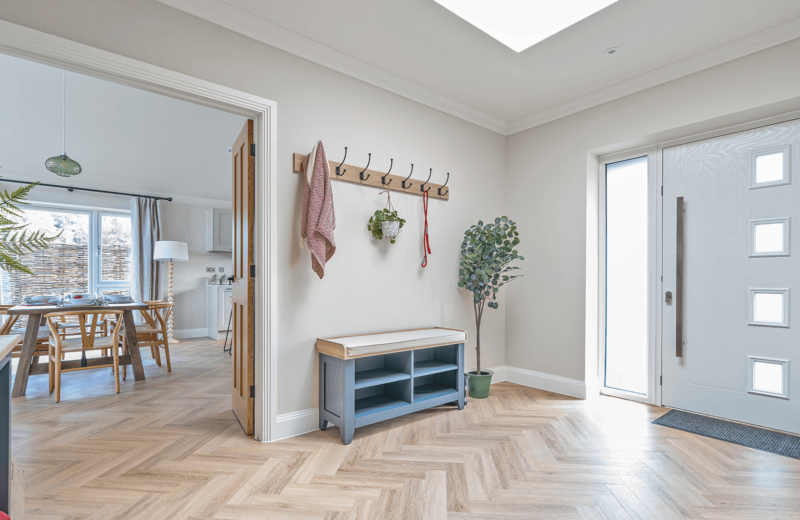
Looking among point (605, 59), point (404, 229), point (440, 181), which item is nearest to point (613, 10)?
point (605, 59)

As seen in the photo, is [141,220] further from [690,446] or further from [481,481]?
[690,446]

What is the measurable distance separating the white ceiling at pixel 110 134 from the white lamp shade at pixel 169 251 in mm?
903

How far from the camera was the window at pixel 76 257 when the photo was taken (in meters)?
5.55

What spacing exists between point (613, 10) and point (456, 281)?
6.92ft

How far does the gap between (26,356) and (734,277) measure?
17.7 ft

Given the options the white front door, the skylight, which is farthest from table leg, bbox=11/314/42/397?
the white front door

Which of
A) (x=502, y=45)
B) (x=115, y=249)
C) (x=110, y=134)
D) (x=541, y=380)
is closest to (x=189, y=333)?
(x=115, y=249)

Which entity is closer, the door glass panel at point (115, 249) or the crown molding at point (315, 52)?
the crown molding at point (315, 52)

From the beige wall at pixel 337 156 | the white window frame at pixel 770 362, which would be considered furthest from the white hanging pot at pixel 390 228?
the white window frame at pixel 770 362

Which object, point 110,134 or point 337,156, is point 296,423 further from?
point 110,134

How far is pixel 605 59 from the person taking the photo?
288cm

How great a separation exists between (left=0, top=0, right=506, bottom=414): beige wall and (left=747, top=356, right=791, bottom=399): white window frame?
5.93 feet

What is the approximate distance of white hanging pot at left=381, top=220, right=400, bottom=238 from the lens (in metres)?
2.99

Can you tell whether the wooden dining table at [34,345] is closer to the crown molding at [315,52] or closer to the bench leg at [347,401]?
the bench leg at [347,401]
